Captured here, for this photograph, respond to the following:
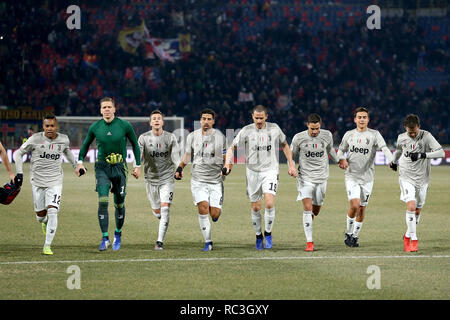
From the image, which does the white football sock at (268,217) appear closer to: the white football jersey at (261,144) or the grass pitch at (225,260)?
the grass pitch at (225,260)

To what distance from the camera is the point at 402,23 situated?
4472cm

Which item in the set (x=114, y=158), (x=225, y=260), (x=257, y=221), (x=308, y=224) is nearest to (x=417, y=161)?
(x=308, y=224)

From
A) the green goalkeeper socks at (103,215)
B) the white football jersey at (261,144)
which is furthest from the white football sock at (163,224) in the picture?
the white football jersey at (261,144)

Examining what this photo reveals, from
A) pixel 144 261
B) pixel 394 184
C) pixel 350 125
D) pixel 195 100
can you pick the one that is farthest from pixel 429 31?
pixel 144 261

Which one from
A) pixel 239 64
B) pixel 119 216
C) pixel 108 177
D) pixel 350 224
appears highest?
pixel 239 64

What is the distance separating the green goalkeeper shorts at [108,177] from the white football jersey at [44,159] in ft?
1.80

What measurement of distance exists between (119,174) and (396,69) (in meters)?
33.9

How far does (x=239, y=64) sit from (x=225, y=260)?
3210 cm

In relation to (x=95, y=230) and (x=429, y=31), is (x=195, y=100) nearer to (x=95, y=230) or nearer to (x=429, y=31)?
(x=429, y=31)

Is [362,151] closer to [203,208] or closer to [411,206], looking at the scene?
→ [411,206]

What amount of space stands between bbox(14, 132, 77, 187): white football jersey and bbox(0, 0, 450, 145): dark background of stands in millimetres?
27036

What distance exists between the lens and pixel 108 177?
36.9ft

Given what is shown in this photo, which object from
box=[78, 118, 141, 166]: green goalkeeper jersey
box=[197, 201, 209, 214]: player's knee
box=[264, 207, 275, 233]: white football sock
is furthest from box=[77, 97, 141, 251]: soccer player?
box=[264, 207, 275, 233]: white football sock

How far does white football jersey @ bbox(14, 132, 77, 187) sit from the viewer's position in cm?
1107
